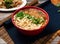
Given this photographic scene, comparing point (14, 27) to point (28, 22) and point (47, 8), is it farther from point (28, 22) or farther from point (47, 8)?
point (47, 8)

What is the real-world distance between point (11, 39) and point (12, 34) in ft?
0.12

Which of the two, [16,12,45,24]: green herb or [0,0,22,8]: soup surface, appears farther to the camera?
[0,0,22,8]: soup surface

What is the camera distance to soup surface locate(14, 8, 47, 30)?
3.23 feet

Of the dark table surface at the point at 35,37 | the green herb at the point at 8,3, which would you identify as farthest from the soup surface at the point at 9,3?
the dark table surface at the point at 35,37

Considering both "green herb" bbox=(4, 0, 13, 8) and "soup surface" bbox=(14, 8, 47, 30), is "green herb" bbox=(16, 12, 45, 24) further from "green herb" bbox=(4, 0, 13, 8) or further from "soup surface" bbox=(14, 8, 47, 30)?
"green herb" bbox=(4, 0, 13, 8)

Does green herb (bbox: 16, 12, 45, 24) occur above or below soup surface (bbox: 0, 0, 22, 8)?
above

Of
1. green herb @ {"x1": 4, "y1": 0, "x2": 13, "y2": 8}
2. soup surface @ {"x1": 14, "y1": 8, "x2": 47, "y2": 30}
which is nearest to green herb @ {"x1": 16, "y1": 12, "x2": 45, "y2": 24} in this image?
soup surface @ {"x1": 14, "y1": 8, "x2": 47, "y2": 30}

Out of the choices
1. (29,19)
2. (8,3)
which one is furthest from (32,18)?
(8,3)

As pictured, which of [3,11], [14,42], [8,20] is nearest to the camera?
[14,42]

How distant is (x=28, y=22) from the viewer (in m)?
1.00

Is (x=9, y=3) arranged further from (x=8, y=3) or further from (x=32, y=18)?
(x=32, y=18)

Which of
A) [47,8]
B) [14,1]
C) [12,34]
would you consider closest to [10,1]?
[14,1]

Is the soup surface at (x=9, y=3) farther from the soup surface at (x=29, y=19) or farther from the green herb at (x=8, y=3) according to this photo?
the soup surface at (x=29, y=19)

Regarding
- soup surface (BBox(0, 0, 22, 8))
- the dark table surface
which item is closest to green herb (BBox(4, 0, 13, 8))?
soup surface (BBox(0, 0, 22, 8))
